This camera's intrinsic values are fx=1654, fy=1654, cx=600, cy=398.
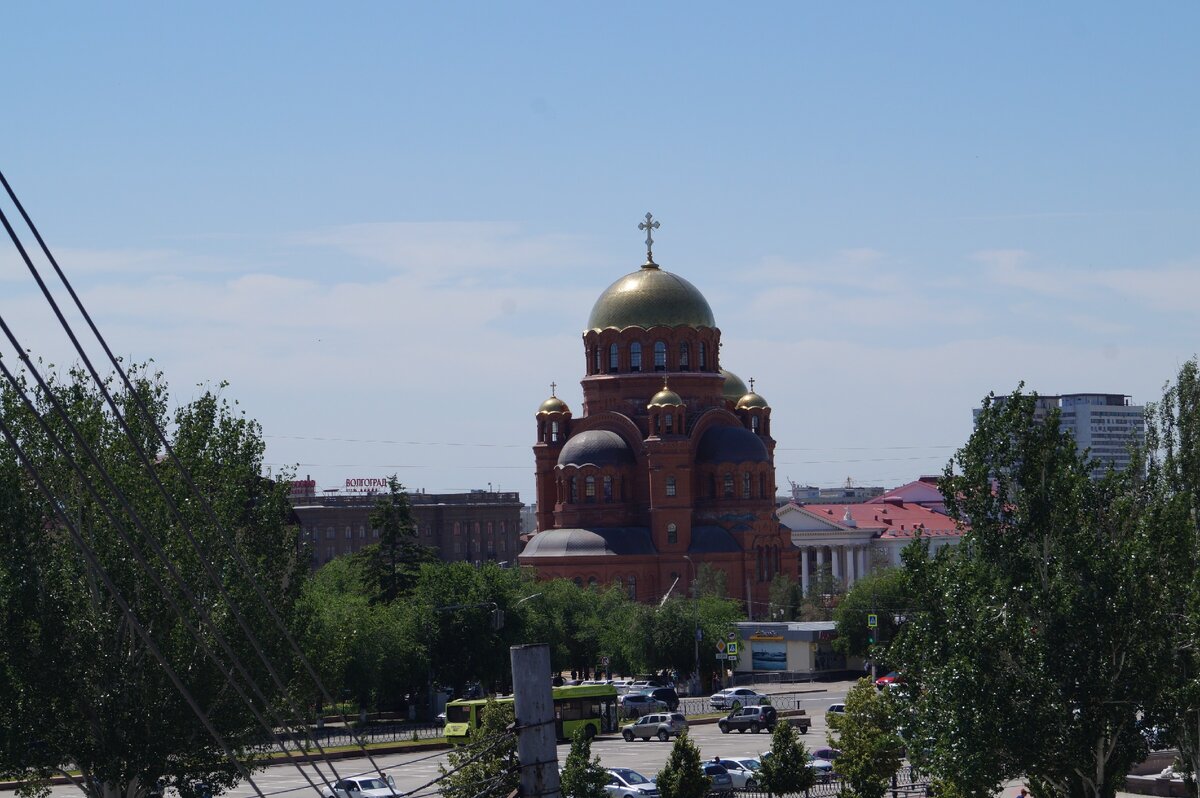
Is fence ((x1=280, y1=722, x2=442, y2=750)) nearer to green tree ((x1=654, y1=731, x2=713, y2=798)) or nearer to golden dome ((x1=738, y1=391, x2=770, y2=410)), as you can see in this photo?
green tree ((x1=654, y1=731, x2=713, y2=798))

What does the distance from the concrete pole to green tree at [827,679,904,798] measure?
2023cm

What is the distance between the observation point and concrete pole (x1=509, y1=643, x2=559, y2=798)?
11.4 metres

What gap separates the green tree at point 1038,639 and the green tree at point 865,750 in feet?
20.8

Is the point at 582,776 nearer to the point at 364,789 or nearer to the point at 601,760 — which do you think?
the point at 364,789

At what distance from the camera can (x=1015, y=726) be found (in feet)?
77.7

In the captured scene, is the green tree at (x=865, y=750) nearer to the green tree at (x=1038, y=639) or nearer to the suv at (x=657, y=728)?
the green tree at (x=1038, y=639)

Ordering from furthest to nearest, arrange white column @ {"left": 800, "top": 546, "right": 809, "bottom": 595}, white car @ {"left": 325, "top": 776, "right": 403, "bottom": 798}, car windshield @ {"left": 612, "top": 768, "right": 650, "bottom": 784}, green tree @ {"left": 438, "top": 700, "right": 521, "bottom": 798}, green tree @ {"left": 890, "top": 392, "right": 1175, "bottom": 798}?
white column @ {"left": 800, "top": 546, "right": 809, "bottom": 595} < car windshield @ {"left": 612, "top": 768, "right": 650, "bottom": 784} < white car @ {"left": 325, "top": 776, "right": 403, "bottom": 798} < green tree @ {"left": 890, "top": 392, "right": 1175, "bottom": 798} < green tree @ {"left": 438, "top": 700, "right": 521, "bottom": 798}

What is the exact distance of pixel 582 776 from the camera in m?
28.0

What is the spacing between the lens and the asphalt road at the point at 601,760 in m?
40.4

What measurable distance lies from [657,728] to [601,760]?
314 inches

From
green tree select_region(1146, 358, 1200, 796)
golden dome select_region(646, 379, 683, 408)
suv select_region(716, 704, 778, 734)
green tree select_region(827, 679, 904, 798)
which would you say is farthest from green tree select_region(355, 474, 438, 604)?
green tree select_region(1146, 358, 1200, 796)

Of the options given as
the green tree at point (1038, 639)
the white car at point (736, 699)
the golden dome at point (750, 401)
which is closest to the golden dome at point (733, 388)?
the golden dome at point (750, 401)

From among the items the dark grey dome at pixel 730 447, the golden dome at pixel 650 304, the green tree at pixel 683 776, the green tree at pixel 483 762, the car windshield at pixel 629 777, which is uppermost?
the golden dome at pixel 650 304

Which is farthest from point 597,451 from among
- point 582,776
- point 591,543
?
point 582,776
